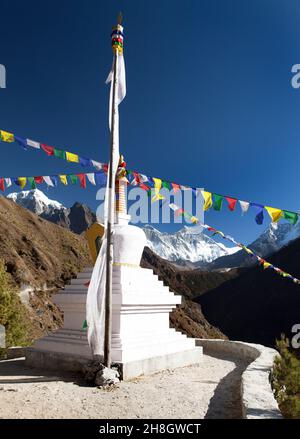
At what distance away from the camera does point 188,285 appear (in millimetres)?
99812

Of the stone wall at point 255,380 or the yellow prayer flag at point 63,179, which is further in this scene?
the yellow prayer flag at point 63,179

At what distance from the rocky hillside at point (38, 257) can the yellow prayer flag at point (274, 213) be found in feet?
95.1

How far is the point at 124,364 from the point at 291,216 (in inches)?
186

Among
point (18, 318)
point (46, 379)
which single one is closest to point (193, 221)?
point (46, 379)

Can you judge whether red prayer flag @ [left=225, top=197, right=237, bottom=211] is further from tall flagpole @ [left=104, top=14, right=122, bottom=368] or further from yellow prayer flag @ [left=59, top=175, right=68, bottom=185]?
yellow prayer flag @ [left=59, top=175, right=68, bottom=185]

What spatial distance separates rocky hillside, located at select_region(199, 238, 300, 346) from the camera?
6994 cm

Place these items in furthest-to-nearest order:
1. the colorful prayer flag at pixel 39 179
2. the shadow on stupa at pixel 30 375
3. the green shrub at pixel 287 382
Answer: the colorful prayer flag at pixel 39 179 → the shadow on stupa at pixel 30 375 → the green shrub at pixel 287 382

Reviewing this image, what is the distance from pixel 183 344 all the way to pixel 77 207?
13816cm

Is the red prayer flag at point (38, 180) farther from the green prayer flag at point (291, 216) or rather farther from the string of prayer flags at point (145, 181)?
the green prayer flag at point (291, 216)

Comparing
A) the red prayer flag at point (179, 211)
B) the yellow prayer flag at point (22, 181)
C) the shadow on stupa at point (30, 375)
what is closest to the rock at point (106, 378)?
the shadow on stupa at point (30, 375)

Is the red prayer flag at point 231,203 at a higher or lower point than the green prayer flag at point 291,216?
higher

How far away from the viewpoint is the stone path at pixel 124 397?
18.1ft

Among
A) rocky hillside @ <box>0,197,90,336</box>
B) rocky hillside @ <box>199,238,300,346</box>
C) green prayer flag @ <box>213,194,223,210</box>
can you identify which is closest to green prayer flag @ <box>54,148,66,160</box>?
green prayer flag @ <box>213,194,223,210</box>

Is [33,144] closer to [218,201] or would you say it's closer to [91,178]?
[91,178]
